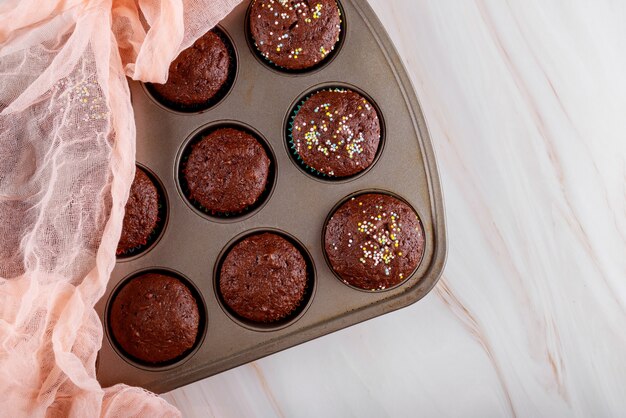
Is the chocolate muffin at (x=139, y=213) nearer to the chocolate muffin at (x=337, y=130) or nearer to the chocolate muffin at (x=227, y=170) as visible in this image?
the chocolate muffin at (x=227, y=170)

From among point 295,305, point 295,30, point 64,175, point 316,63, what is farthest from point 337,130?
point 64,175

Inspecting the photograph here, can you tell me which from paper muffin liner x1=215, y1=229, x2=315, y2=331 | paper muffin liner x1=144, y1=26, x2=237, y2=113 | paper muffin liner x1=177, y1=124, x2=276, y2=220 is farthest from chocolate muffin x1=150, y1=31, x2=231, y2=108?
paper muffin liner x1=215, y1=229, x2=315, y2=331

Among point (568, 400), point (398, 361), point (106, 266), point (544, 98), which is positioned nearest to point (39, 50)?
point (106, 266)

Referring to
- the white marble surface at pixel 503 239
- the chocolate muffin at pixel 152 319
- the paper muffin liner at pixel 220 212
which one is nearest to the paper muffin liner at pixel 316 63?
the paper muffin liner at pixel 220 212

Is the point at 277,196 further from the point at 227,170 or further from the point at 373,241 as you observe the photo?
the point at 373,241

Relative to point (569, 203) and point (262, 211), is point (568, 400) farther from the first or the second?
point (262, 211)
